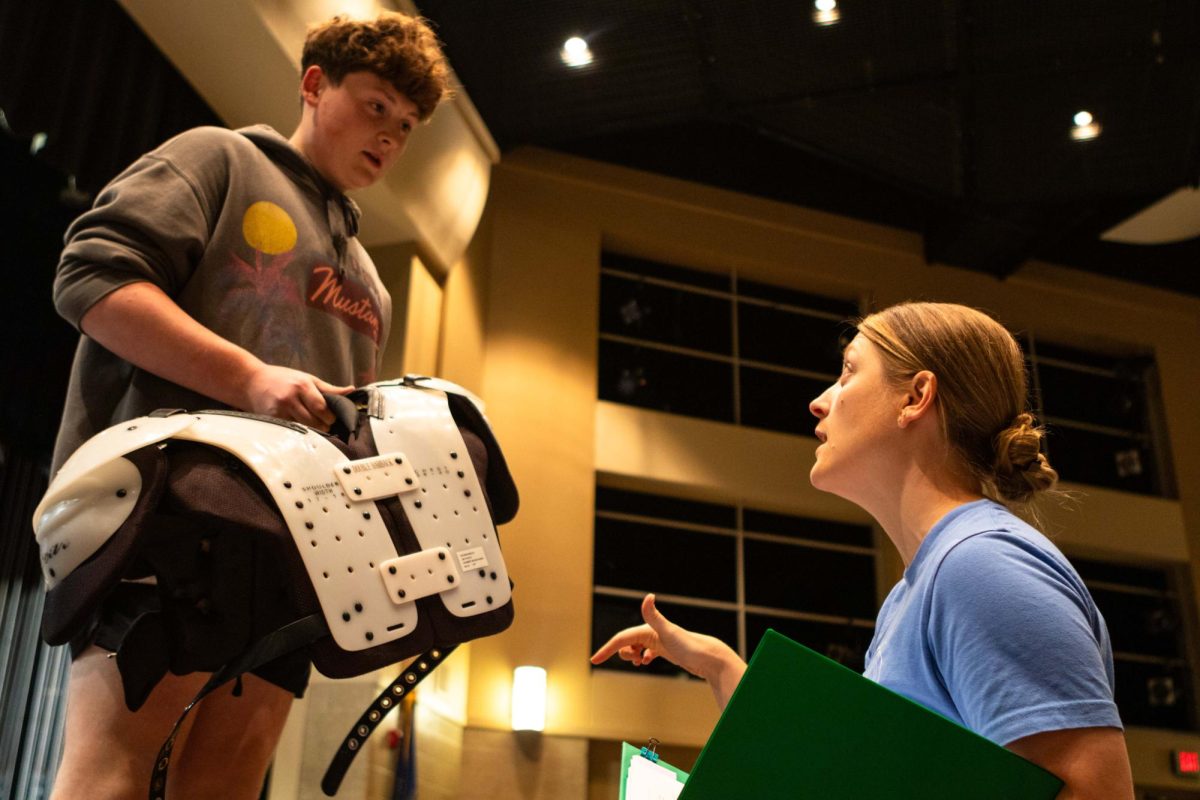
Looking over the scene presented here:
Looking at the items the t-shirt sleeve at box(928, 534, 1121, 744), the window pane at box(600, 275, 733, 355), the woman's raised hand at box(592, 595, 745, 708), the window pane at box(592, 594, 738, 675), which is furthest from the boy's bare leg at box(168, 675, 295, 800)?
the window pane at box(600, 275, 733, 355)

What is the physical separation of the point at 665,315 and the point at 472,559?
23.2 ft

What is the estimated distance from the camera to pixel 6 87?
11.1ft

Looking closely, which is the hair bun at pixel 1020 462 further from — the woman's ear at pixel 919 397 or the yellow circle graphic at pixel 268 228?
the yellow circle graphic at pixel 268 228

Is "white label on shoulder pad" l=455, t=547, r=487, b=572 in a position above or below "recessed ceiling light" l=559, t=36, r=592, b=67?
below

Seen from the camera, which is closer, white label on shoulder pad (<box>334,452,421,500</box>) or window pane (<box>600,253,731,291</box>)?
white label on shoulder pad (<box>334,452,421,500</box>)

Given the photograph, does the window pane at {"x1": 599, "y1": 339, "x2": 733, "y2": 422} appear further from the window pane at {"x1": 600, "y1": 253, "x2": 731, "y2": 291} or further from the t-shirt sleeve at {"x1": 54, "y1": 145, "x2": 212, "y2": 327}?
the t-shirt sleeve at {"x1": 54, "y1": 145, "x2": 212, "y2": 327}

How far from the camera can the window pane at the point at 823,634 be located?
25.2ft

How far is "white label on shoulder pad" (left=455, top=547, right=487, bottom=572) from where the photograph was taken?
132 centimetres

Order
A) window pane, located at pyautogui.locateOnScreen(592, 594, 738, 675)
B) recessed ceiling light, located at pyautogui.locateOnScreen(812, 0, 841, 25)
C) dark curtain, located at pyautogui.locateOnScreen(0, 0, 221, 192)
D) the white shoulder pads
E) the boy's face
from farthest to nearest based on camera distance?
window pane, located at pyautogui.locateOnScreen(592, 594, 738, 675) → recessed ceiling light, located at pyautogui.locateOnScreen(812, 0, 841, 25) → dark curtain, located at pyautogui.locateOnScreen(0, 0, 221, 192) → the boy's face → the white shoulder pads

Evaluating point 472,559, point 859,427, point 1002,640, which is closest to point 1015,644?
point 1002,640

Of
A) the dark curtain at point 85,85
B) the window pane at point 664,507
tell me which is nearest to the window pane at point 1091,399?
the window pane at point 664,507

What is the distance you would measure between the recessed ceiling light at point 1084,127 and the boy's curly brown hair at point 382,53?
19.5ft

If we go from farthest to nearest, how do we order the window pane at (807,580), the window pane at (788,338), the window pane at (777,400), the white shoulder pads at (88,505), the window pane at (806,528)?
the window pane at (788,338), the window pane at (777,400), the window pane at (806,528), the window pane at (807,580), the white shoulder pads at (88,505)

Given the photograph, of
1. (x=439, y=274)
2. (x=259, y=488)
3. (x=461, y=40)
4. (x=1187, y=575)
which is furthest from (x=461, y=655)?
(x=1187, y=575)
